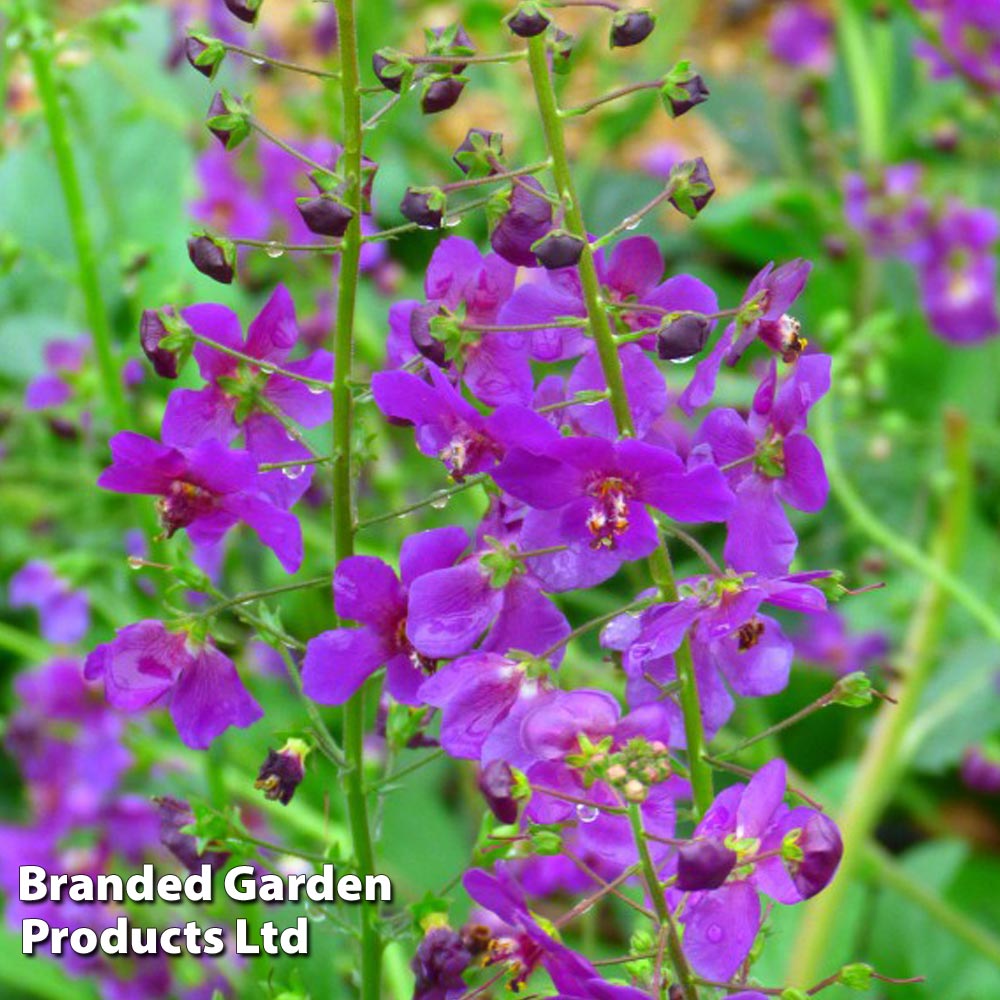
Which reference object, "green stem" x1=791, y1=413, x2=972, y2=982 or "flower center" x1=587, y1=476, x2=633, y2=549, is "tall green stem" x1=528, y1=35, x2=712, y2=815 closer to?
"flower center" x1=587, y1=476, x2=633, y2=549

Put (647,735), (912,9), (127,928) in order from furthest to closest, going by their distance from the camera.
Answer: (912,9) < (127,928) < (647,735)

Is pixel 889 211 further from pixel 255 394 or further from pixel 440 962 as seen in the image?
pixel 440 962

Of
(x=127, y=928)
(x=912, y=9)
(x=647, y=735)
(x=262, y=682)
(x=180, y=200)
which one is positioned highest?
(x=180, y=200)

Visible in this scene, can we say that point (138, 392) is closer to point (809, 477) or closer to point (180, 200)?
point (180, 200)

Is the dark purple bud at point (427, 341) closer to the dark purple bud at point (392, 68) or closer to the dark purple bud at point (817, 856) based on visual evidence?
the dark purple bud at point (392, 68)

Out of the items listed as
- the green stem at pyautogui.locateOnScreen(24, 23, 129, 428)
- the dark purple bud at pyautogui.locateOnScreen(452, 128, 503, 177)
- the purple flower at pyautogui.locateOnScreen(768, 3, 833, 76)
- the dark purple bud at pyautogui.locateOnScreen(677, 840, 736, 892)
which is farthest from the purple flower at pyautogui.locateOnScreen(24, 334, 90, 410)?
the purple flower at pyautogui.locateOnScreen(768, 3, 833, 76)

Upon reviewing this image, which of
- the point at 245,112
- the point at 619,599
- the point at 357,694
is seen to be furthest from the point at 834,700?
the point at 619,599
